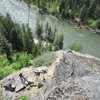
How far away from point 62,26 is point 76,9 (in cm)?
1534

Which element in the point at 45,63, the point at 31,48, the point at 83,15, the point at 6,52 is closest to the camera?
the point at 45,63

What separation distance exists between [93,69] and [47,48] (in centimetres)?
5080

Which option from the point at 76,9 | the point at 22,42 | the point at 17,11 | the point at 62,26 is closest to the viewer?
the point at 22,42

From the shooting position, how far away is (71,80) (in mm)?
40062

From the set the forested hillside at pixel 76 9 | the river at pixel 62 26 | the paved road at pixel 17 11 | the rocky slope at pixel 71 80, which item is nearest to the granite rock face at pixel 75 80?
the rocky slope at pixel 71 80

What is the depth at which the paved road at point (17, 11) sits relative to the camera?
125 meters

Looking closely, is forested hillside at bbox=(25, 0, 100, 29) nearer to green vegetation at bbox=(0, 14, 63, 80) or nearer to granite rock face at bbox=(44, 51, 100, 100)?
green vegetation at bbox=(0, 14, 63, 80)

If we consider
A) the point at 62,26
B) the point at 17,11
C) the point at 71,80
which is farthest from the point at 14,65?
the point at 17,11

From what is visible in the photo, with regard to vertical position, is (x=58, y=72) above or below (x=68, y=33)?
above

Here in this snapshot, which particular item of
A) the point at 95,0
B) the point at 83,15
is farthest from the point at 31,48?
the point at 95,0

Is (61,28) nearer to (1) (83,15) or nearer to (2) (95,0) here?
(1) (83,15)

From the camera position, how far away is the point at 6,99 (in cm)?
4144

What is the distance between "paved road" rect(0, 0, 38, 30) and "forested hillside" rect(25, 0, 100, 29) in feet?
17.0

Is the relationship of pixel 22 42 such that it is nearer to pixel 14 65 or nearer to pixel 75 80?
pixel 14 65
